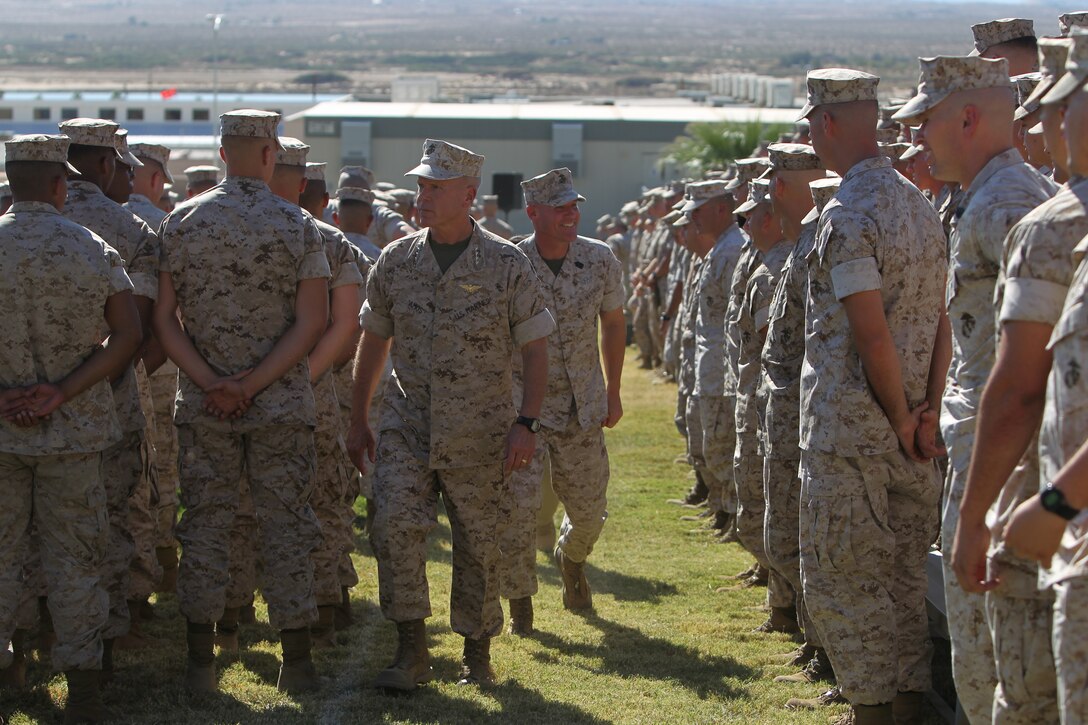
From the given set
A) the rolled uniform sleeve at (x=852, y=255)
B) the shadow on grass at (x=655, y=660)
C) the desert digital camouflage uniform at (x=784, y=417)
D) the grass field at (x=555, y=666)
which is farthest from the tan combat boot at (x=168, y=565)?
the rolled uniform sleeve at (x=852, y=255)

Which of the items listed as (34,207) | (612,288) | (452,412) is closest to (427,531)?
(452,412)

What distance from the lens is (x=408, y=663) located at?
6777mm

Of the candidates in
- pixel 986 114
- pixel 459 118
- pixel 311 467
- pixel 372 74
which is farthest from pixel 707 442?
pixel 372 74

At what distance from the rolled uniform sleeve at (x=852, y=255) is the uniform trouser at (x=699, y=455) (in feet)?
15.6

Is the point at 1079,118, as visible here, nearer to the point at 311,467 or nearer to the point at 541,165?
the point at 311,467

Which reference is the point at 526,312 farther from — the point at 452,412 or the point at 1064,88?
the point at 1064,88

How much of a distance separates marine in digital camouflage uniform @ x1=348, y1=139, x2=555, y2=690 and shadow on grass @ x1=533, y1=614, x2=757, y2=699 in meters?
0.84

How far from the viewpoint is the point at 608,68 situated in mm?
187375

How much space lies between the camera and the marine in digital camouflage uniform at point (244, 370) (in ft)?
21.9

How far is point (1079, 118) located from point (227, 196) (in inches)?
153

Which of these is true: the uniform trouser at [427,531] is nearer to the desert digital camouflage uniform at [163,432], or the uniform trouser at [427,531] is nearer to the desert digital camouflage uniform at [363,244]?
the desert digital camouflage uniform at [163,432]

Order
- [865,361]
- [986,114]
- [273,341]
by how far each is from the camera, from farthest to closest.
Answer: [273,341] < [865,361] < [986,114]

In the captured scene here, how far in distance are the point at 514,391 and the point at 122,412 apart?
6.98 feet

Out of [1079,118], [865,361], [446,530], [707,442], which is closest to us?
[1079,118]
